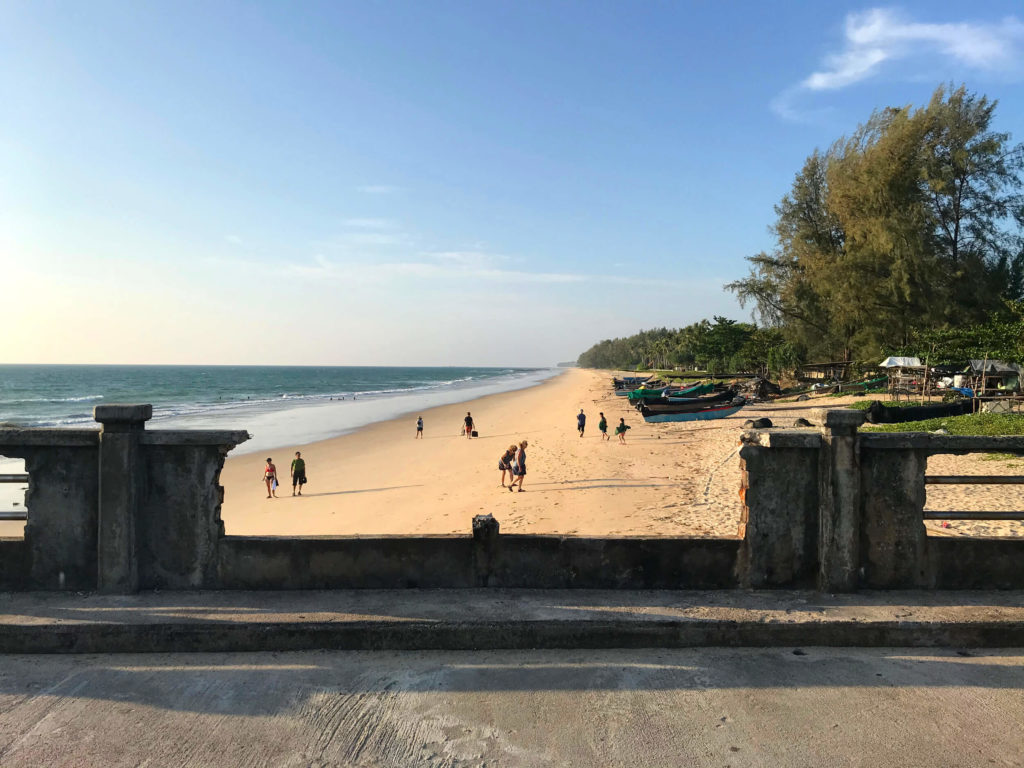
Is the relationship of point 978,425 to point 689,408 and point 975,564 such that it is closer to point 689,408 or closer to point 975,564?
point 975,564

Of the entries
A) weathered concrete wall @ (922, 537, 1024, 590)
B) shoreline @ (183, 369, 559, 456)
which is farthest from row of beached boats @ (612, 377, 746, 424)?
weathered concrete wall @ (922, 537, 1024, 590)

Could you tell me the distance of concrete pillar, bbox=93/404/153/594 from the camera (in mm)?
5023

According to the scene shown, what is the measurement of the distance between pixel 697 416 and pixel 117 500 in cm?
3101

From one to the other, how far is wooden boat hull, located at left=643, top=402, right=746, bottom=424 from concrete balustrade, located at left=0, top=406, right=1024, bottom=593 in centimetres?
2809

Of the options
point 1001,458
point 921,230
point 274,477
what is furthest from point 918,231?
point 274,477

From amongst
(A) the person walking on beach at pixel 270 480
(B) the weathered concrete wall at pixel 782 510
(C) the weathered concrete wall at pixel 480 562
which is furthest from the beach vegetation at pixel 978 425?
(A) the person walking on beach at pixel 270 480

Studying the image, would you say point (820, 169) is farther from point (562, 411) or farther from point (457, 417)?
point (457, 417)

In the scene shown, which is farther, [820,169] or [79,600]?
[820,169]

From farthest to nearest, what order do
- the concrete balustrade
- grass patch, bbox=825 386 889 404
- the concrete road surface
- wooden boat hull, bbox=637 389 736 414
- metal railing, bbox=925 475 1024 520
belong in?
grass patch, bbox=825 386 889 404
wooden boat hull, bbox=637 389 736 414
the concrete balustrade
metal railing, bbox=925 475 1024 520
the concrete road surface

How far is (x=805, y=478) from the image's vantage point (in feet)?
16.9

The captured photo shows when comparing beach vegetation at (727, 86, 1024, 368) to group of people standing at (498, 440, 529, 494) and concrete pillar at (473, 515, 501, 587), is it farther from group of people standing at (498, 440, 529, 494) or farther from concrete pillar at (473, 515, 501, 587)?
concrete pillar at (473, 515, 501, 587)

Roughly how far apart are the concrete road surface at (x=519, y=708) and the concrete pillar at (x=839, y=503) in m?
0.72

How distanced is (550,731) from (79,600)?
12.5 ft

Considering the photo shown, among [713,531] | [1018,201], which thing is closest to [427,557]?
[713,531]
